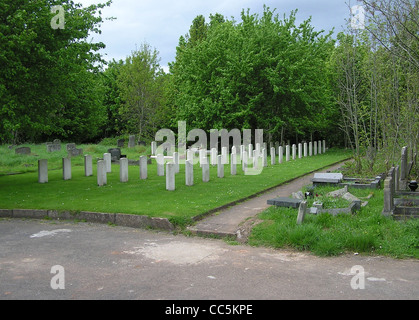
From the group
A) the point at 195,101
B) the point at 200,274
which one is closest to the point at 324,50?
the point at 195,101

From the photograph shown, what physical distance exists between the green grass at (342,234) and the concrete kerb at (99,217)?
6.98 ft

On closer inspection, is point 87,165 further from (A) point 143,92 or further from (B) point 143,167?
(A) point 143,92

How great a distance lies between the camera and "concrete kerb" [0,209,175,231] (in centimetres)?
871

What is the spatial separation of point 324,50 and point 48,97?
2872 centimetres

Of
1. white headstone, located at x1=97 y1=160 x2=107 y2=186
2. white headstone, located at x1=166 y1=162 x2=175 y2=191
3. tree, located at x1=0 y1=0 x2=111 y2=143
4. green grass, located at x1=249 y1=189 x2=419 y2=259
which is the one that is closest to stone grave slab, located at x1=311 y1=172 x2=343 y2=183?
green grass, located at x1=249 y1=189 x2=419 y2=259

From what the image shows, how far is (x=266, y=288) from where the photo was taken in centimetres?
521

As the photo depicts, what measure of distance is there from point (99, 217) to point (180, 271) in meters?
4.03

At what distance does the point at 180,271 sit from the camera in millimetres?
5918

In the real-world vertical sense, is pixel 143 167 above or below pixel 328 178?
above

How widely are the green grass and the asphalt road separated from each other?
0.86 ft

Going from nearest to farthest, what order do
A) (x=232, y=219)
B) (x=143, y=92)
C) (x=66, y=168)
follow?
(x=232, y=219) → (x=66, y=168) → (x=143, y=92)

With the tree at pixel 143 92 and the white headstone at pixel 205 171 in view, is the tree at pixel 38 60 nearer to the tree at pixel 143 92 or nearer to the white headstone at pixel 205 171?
the white headstone at pixel 205 171

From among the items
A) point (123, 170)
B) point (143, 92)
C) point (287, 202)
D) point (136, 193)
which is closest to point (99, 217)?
point (136, 193)
